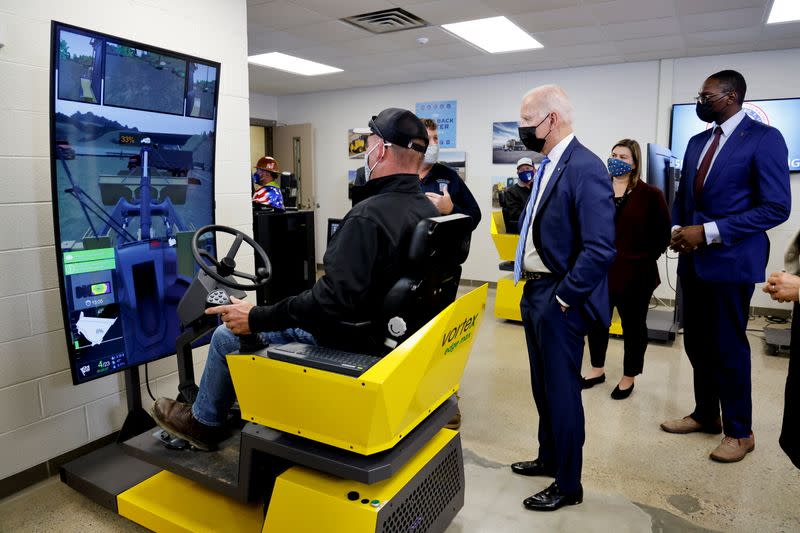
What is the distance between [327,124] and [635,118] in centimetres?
465

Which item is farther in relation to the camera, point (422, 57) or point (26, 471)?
point (422, 57)

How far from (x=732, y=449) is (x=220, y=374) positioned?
2.54m

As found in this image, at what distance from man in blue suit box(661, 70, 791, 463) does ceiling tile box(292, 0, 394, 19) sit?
271 cm

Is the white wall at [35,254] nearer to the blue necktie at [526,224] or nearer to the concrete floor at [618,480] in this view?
the concrete floor at [618,480]

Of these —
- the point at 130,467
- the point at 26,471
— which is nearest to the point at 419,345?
the point at 130,467

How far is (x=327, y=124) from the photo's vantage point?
29.0 ft

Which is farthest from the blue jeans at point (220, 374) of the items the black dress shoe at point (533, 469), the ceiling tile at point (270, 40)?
the ceiling tile at point (270, 40)

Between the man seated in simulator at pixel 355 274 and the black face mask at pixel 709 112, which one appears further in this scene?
the black face mask at pixel 709 112

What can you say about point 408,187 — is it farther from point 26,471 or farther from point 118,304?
point 26,471

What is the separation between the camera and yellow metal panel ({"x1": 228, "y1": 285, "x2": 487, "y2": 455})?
163 centimetres

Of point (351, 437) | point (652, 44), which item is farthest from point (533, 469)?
point (652, 44)

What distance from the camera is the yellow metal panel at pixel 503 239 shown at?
5539 millimetres

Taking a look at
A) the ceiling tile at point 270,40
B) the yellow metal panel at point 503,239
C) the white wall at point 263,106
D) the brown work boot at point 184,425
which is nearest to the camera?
the brown work boot at point 184,425

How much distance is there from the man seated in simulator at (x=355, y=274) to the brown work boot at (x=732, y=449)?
2024 millimetres
